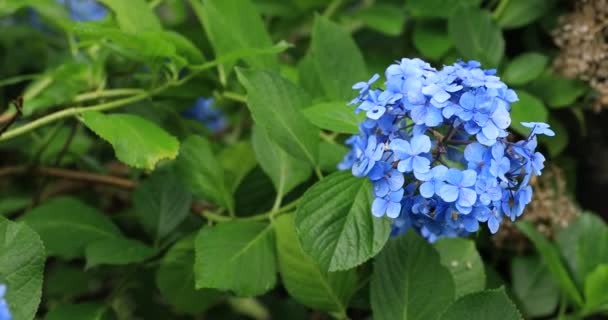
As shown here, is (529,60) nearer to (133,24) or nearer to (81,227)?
(133,24)

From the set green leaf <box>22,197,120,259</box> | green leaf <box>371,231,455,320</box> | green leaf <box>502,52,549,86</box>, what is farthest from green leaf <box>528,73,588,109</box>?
green leaf <box>22,197,120,259</box>

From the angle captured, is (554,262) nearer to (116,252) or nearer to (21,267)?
(116,252)

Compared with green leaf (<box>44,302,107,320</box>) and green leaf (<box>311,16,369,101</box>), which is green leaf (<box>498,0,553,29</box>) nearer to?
green leaf (<box>311,16,369,101</box>)

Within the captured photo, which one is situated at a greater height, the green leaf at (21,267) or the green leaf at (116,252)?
the green leaf at (21,267)

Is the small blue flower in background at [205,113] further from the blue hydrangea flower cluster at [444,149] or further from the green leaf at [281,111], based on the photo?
the blue hydrangea flower cluster at [444,149]

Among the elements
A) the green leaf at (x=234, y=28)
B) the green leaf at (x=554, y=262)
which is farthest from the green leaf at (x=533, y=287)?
the green leaf at (x=234, y=28)

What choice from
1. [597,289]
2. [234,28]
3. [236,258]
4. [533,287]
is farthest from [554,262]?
[234,28]

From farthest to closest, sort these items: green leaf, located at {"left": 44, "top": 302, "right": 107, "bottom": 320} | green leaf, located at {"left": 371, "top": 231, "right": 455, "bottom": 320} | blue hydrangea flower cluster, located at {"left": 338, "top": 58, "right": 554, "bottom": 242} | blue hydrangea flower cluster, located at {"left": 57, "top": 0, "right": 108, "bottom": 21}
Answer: blue hydrangea flower cluster, located at {"left": 57, "top": 0, "right": 108, "bottom": 21}, green leaf, located at {"left": 44, "top": 302, "right": 107, "bottom": 320}, green leaf, located at {"left": 371, "top": 231, "right": 455, "bottom": 320}, blue hydrangea flower cluster, located at {"left": 338, "top": 58, "right": 554, "bottom": 242}
